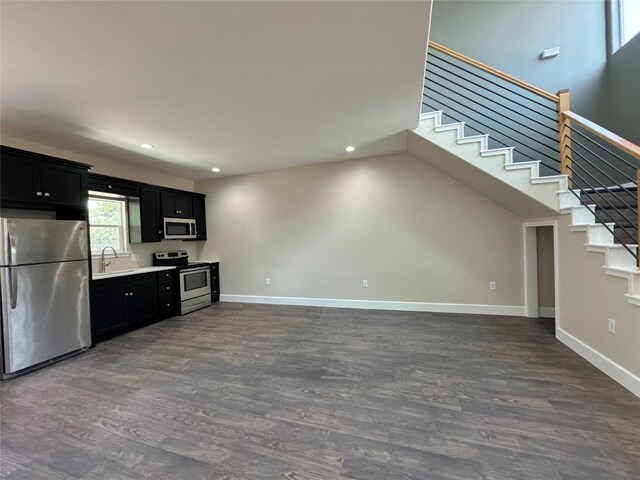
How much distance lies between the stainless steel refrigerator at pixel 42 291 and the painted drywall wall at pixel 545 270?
19.9 ft

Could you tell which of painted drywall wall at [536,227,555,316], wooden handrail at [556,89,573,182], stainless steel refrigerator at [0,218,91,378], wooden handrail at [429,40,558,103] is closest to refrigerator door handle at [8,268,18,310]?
stainless steel refrigerator at [0,218,91,378]

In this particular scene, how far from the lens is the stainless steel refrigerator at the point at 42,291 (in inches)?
102

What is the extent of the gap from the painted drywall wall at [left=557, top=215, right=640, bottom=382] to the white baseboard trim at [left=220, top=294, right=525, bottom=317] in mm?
916

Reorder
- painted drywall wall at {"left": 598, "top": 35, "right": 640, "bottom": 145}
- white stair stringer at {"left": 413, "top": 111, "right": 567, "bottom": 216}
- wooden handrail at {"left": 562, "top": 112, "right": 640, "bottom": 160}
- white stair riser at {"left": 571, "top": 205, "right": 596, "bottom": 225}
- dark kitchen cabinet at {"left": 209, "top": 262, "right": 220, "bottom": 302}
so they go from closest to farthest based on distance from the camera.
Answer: wooden handrail at {"left": 562, "top": 112, "right": 640, "bottom": 160} < white stair riser at {"left": 571, "top": 205, "right": 596, "bottom": 225} < white stair stringer at {"left": 413, "top": 111, "right": 567, "bottom": 216} < painted drywall wall at {"left": 598, "top": 35, "right": 640, "bottom": 145} < dark kitchen cabinet at {"left": 209, "top": 262, "right": 220, "bottom": 302}

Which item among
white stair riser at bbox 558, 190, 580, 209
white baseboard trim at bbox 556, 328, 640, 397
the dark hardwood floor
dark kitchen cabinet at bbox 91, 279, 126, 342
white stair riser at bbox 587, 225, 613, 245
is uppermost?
white stair riser at bbox 558, 190, 580, 209

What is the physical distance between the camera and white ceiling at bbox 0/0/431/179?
1.55 m

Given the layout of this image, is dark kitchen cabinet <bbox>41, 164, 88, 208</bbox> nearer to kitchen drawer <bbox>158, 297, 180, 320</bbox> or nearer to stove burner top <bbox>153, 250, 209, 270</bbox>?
stove burner top <bbox>153, 250, 209, 270</bbox>

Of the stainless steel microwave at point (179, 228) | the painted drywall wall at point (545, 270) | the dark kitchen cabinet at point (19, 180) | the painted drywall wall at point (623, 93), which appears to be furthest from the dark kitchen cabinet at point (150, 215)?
the painted drywall wall at point (623, 93)

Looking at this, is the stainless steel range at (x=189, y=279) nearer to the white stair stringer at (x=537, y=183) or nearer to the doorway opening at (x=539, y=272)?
the white stair stringer at (x=537, y=183)

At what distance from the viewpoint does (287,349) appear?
10.1ft

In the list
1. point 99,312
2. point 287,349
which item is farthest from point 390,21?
point 99,312

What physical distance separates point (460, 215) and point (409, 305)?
1.65 m

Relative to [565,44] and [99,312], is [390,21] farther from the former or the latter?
[99,312]

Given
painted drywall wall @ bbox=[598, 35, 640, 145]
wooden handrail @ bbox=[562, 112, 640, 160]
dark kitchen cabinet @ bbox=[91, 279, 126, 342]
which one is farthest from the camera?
dark kitchen cabinet @ bbox=[91, 279, 126, 342]
